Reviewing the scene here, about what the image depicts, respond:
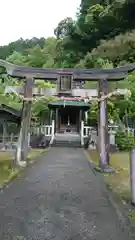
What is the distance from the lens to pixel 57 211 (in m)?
5.36

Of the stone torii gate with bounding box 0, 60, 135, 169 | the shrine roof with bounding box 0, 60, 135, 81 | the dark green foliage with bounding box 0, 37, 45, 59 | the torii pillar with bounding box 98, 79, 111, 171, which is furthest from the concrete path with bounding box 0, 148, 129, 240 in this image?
the dark green foliage with bounding box 0, 37, 45, 59

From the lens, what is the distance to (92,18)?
28500 mm

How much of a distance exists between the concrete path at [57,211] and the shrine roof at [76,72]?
15.6 feet

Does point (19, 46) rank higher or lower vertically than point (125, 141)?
higher

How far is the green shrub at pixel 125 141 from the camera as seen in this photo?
20453mm

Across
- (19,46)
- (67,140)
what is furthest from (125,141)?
(19,46)

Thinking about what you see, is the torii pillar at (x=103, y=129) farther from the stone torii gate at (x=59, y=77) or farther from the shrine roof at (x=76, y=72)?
the shrine roof at (x=76, y=72)

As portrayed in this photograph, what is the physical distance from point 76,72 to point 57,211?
7.70 m

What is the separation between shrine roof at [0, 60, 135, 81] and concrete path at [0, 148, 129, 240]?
15.6 ft

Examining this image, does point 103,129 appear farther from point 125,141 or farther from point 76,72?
point 125,141

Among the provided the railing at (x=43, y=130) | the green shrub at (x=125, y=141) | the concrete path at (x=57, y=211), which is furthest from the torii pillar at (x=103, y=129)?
the railing at (x=43, y=130)

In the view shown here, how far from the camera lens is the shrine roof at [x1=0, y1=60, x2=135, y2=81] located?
12.0m

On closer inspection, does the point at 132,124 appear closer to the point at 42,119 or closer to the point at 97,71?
the point at 42,119

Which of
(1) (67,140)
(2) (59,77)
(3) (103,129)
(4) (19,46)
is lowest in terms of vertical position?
(1) (67,140)
